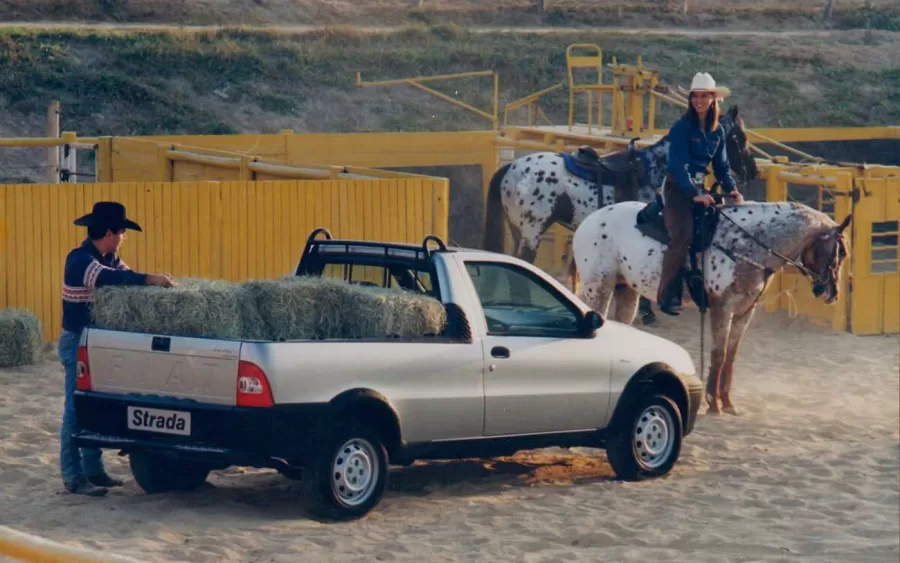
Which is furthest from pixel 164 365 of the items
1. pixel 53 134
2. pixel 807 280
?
pixel 53 134

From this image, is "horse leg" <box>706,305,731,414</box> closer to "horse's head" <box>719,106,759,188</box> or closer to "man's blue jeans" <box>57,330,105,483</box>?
"horse's head" <box>719,106,759,188</box>

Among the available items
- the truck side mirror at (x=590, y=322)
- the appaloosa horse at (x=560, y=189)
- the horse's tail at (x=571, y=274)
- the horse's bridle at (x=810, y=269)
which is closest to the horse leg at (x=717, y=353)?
the horse's bridle at (x=810, y=269)

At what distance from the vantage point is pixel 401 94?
3956 cm

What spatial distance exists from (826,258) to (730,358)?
117 cm

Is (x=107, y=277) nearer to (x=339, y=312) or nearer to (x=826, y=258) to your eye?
(x=339, y=312)

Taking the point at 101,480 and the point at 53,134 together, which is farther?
the point at 53,134

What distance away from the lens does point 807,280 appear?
57.9 feet

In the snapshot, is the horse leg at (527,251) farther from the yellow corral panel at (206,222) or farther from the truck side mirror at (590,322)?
the truck side mirror at (590,322)

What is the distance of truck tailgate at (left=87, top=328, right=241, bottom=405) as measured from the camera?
27.8ft

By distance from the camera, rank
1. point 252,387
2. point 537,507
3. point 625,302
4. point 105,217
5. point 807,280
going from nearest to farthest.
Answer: point 252,387 < point 105,217 < point 537,507 < point 625,302 < point 807,280

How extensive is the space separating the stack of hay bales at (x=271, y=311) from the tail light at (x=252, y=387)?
38 cm

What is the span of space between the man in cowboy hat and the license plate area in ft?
1.73

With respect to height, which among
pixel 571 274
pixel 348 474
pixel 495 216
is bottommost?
pixel 348 474

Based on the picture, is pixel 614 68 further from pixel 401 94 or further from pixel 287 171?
pixel 401 94
